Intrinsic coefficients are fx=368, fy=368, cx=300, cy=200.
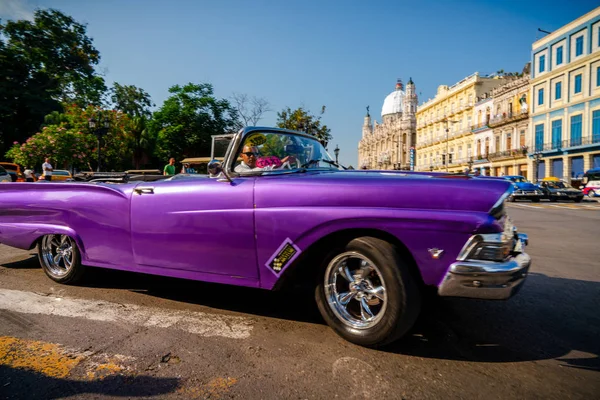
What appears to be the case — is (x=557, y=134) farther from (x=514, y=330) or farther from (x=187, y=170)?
(x=514, y=330)

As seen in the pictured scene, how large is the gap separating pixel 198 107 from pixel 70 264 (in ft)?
103

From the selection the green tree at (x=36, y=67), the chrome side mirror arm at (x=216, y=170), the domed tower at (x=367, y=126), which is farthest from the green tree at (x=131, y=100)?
the domed tower at (x=367, y=126)

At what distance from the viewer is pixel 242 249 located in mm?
2709

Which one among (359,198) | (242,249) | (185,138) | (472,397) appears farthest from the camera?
(185,138)

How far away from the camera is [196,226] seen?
2877mm

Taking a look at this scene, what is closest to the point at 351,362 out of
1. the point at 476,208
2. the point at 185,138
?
the point at 476,208

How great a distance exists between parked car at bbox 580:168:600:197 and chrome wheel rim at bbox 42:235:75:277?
3566 cm

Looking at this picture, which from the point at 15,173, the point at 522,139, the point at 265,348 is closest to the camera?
the point at 265,348

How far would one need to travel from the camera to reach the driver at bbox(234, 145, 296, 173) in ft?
9.84

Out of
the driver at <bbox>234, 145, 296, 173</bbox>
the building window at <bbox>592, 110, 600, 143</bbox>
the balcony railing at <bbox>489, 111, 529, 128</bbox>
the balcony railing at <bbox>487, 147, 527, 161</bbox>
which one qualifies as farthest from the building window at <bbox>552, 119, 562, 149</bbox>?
the driver at <bbox>234, 145, 296, 173</bbox>

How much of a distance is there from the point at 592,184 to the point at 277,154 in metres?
35.1

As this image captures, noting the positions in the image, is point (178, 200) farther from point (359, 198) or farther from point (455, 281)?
point (455, 281)

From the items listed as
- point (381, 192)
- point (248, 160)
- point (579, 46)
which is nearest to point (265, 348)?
point (381, 192)

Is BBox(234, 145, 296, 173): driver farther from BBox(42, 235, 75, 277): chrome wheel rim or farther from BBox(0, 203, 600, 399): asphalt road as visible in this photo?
BBox(42, 235, 75, 277): chrome wheel rim
